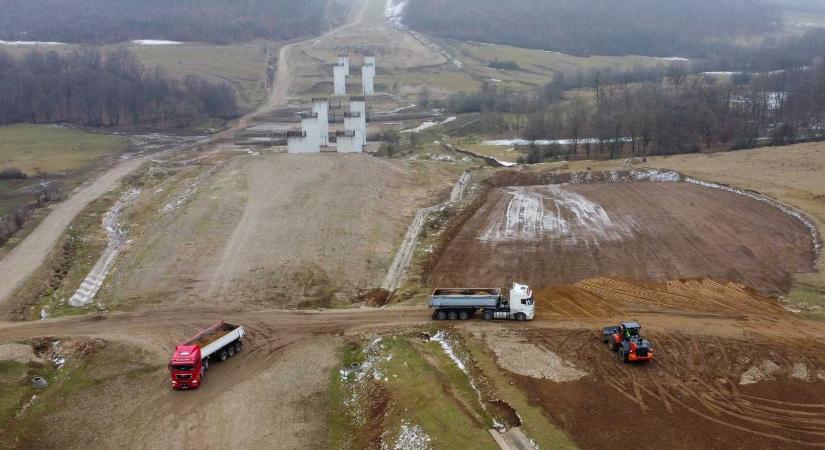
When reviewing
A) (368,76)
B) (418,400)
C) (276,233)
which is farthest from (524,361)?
(368,76)

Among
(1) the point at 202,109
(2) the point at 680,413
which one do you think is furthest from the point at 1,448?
(1) the point at 202,109

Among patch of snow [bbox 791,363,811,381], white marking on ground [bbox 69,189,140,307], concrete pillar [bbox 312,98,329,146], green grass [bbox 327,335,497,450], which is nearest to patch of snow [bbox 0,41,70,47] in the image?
concrete pillar [bbox 312,98,329,146]

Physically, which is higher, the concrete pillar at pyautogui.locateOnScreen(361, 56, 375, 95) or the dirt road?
the concrete pillar at pyautogui.locateOnScreen(361, 56, 375, 95)

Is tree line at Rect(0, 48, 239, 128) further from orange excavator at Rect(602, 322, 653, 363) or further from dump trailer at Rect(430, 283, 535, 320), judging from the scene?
orange excavator at Rect(602, 322, 653, 363)

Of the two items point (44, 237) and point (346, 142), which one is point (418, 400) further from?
point (346, 142)

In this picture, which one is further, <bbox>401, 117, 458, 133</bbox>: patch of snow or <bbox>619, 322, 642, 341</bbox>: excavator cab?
<bbox>401, 117, 458, 133</bbox>: patch of snow

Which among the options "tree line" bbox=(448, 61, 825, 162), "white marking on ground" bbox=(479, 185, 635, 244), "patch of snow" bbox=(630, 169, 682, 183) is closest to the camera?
"white marking on ground" bbox=(479, 185, 635, 244)

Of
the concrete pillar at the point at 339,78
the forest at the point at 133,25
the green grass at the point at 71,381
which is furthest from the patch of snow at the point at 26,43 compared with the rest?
the green grass at the point at 71,381
